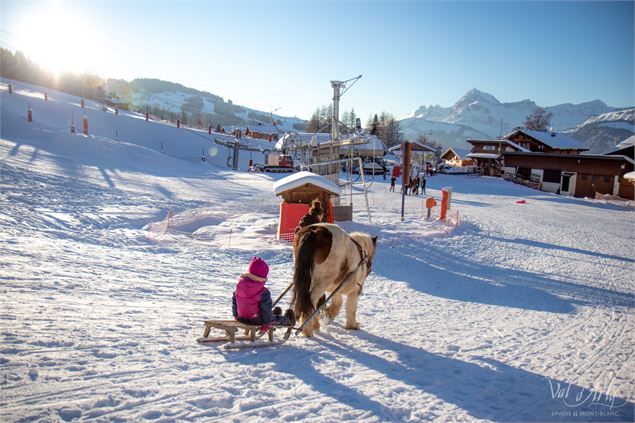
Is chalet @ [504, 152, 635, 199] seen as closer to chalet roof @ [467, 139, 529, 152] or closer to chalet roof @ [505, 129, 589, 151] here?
chalet roof @ [467, 139, 529, 152]

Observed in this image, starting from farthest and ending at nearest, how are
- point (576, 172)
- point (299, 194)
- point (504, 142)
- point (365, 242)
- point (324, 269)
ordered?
point (504, 142) < point (576, 172) < point (299, 194) < point (365, 242) < point (324, 269)

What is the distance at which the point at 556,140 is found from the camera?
5734 cm

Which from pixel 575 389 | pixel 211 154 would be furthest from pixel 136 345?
pixel 211 154

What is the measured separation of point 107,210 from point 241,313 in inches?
517

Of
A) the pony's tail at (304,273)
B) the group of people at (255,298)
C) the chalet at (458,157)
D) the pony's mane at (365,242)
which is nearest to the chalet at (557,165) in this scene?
the chalet at (458,157)

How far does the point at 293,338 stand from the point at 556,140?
65.4m

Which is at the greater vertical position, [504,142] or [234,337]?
[504,142]

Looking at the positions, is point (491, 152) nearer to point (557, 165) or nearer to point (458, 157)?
point (458, 157)

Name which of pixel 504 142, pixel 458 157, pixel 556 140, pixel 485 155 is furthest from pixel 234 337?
pixel 458 157

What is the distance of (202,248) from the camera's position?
11.7 m

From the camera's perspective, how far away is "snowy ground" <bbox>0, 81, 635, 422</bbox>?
3.82 metres

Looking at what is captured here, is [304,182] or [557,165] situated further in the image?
[557,165]

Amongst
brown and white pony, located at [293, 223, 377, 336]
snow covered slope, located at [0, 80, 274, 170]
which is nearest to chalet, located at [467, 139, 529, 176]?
snow covered slope, located at [0, 80, 274, 170]

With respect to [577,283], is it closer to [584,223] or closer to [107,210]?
[584,223]
